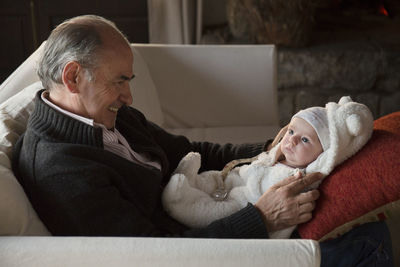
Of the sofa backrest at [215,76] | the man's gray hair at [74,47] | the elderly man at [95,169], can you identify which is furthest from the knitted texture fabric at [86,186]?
the sofa backrest at [215,76]

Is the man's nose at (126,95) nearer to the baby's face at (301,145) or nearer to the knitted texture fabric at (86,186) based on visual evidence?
the knitted texture fabric at (86,186)

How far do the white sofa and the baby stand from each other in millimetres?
336

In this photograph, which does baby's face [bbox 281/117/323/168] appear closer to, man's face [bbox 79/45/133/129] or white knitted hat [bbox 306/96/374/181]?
white knitted hat [bbox 306/96/374/181]

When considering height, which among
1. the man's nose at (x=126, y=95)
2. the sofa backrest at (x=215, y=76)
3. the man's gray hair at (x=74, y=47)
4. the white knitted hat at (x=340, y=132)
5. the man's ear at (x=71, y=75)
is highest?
the man's gray hair at (x=74, y=47)

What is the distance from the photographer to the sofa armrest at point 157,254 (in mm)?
1016

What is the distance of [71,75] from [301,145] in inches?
25.2

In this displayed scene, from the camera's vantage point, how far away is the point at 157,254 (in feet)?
3.35

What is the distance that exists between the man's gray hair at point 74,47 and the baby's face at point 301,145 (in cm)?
56

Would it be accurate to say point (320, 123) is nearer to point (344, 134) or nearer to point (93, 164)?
point (344, 134)

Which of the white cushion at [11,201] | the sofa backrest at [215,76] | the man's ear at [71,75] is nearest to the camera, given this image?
the white cushion at [11,201]

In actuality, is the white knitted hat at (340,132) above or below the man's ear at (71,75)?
below

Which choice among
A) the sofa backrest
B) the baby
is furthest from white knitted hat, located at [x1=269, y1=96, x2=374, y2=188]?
the sofa backrest

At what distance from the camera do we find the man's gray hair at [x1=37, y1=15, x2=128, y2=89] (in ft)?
4.17

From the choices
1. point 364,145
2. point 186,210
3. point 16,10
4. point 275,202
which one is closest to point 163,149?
point 186,210
